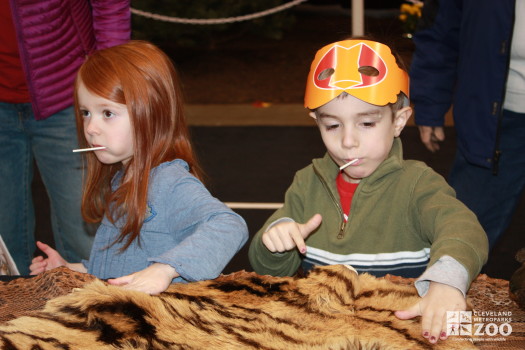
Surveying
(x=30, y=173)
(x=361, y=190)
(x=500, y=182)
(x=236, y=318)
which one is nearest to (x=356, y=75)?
(x=361, y=190)

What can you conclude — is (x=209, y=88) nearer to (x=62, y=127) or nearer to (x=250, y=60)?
(x=250, y=60)

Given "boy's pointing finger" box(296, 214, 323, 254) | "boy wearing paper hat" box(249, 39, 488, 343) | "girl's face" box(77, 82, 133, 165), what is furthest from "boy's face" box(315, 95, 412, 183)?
"girl's face" box(77, 82, 133, 165)

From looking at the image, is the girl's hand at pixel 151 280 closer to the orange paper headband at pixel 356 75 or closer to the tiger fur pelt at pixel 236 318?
the tiger fur pelt at pixel 236 318

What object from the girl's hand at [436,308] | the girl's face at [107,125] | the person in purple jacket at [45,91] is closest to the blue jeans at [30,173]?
the person in purple jacket at [45,91]

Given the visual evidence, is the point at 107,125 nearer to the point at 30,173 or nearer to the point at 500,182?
the point at 30,173

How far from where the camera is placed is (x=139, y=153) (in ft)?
5.56

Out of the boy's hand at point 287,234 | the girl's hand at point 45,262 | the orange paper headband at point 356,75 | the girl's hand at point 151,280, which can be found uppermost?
the orange paper headband at point 356,75

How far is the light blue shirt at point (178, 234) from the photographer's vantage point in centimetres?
141

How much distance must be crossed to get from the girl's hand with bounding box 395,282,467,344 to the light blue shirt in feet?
1.25

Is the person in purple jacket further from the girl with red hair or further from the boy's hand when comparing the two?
the boy's hand

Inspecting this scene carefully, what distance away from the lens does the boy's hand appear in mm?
1443

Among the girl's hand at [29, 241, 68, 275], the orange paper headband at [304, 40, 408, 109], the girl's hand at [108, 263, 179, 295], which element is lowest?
the girl's hand at [29, 241, 68, 275]

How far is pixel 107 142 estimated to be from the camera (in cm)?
166

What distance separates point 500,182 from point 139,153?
122 centimetres
